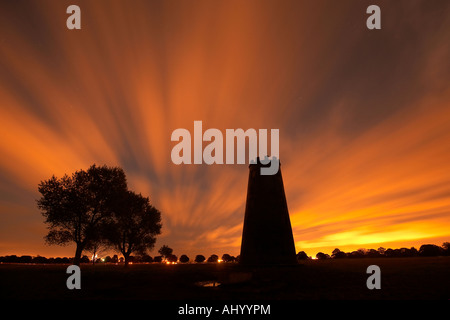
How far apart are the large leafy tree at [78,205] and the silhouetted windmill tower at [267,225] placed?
1838 cm

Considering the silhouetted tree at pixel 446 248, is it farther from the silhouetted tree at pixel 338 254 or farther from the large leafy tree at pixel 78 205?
the large leafy tree at pixel 78 205

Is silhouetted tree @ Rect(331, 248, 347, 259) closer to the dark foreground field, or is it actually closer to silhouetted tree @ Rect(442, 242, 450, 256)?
silhouetted tree @ Rect(442, 242, 450, 256)

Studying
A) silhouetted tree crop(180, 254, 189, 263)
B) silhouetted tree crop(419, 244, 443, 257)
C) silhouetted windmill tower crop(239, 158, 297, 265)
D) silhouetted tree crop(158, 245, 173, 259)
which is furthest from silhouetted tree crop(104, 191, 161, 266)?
silhouetted tree crop(180, 254, 189, 263)

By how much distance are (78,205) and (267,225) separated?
861 inches

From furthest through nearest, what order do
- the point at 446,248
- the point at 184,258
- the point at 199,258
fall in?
the point at 184,258 < the point at 199,258 < the point at 446,248

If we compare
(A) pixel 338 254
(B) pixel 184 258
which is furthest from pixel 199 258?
(A) pixel 338 254

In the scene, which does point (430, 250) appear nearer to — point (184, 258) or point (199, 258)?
point (199, 258)

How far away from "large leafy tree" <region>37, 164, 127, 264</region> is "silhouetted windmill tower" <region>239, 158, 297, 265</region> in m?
18.4

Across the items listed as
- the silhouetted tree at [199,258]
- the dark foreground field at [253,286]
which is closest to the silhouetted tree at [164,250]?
the silhouetted tree at [199,258]

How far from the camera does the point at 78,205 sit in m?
26.5
